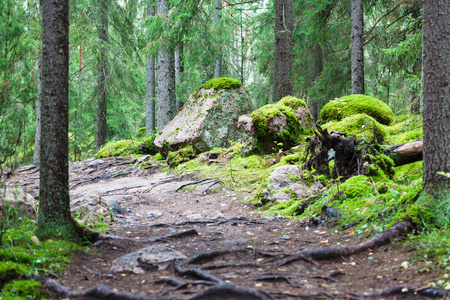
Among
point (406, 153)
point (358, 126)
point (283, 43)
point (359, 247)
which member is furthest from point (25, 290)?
point (283, 43)

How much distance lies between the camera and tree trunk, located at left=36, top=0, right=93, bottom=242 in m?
3.59

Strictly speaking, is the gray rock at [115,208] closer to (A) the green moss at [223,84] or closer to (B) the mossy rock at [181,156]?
(B) the mossy rock at [181,156]

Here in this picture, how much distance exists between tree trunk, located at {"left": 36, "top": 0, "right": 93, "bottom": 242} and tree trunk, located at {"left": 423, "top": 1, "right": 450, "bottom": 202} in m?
3.99

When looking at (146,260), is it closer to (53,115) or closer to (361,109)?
(53,115)

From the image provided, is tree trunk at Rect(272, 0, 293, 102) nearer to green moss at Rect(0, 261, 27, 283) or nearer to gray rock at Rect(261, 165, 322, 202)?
gray rock at Rect(261, 165, 322, 202)

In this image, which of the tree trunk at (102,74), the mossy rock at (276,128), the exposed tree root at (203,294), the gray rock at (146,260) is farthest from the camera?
the tree trunk at (102,74)

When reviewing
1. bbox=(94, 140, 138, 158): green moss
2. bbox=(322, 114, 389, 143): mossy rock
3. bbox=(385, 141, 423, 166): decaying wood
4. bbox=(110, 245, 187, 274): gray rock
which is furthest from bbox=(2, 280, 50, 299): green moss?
bbox=(94, 140, 138, 158): green moss

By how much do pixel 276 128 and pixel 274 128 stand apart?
0.05 meters

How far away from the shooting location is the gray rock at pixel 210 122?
1060 centimetres

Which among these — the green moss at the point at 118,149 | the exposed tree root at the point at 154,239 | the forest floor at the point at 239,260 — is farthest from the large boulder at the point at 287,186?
the green moss at the point at 118,149

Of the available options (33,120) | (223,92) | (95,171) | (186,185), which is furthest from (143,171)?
(33,120)

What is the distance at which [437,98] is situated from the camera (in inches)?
143

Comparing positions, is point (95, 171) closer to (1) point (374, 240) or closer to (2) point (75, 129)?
(2) point (75, 129)

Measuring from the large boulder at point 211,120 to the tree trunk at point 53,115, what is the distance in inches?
273
